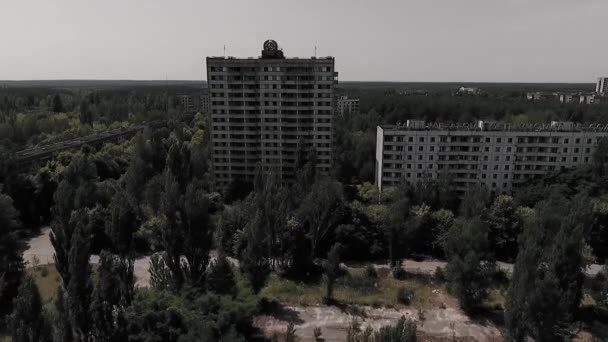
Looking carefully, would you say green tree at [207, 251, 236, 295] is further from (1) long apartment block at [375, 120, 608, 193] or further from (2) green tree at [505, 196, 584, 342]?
(1) long apartment block at [375, 120, 608, 193]

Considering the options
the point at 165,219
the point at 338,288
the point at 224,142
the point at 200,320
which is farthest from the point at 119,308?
the point at 224,142

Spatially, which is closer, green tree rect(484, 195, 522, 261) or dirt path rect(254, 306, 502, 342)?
dirt path rect(254, 306, 502, 342)

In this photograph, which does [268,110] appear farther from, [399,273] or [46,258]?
[46,258]

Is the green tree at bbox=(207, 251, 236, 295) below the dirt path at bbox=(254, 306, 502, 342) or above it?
above

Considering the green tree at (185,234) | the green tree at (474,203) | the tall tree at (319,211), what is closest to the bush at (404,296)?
the tall tree at (319,211)

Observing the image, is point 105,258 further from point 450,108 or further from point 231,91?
point 450,108

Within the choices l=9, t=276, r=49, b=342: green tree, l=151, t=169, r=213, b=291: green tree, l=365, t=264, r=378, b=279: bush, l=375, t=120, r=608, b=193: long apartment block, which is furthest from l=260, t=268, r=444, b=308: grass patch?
l=375, t=120, r=608, b=193: long apartment block

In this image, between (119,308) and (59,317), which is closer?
(59,317)

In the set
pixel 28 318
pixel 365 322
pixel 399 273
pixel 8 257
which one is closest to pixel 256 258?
pixel 365 322
